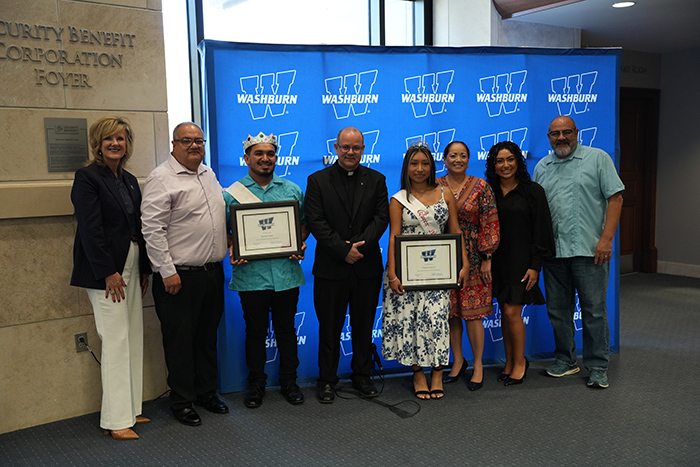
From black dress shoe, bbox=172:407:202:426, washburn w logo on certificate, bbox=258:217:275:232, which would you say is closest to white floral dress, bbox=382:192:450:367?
washburn w logo on certificate, bbox=258:217:275:232

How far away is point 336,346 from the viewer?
11.6 feet

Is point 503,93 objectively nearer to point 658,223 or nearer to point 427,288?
point 427,288

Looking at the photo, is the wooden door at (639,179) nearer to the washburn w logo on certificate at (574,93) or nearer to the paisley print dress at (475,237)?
the washburn w logo on certificate at (574,93)

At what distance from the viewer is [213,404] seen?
133 inches

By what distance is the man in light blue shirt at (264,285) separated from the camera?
329 centimetres

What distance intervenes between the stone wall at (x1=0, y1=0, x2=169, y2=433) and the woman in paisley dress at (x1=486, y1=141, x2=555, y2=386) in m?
2.02

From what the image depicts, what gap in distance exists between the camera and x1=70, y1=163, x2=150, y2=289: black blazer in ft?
9.41

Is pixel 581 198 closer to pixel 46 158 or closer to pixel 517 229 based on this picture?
pixel 517 229

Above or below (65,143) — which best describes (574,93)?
above

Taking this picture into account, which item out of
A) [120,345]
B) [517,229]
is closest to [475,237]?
[517,229]

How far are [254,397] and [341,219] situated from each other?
1.15 meters

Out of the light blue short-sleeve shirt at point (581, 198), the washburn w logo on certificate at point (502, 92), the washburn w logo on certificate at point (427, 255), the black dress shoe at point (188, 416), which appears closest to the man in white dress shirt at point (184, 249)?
the black dress shoe at point (188, 416)

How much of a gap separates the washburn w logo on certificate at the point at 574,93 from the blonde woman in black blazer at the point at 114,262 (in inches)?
110

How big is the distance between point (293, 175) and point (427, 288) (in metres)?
1.10
